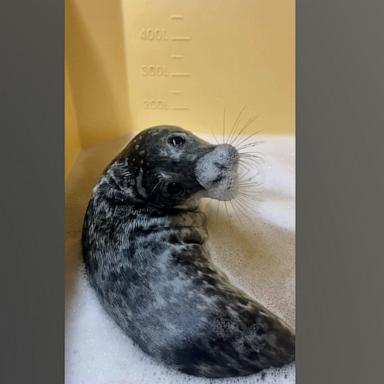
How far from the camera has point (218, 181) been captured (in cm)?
115

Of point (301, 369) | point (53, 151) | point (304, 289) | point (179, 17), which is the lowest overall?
point (301, 369)

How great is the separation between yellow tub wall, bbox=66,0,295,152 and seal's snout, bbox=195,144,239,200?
50 millimetres

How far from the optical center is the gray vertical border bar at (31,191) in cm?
114

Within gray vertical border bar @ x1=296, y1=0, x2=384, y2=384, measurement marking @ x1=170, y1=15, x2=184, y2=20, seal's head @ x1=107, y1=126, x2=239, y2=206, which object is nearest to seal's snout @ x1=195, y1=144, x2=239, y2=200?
Result: seal's head @ x1=107, y1=126, x2=239, y2=206

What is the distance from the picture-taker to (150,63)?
1.17 metres

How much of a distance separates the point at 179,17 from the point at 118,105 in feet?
0.68

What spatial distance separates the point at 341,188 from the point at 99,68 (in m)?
0.53

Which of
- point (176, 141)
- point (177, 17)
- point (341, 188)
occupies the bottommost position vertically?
point (341, 188)

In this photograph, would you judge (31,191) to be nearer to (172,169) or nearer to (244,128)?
(172,169)

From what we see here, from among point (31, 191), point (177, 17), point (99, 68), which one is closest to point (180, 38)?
point (177, 17)

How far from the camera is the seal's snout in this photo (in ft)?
3.76

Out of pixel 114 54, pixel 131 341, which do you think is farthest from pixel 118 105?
pixel 131 341

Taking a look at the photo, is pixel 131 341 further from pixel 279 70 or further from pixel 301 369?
pixel 279 70

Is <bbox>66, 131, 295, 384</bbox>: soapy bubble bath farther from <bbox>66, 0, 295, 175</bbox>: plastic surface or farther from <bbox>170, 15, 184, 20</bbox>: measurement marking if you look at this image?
<bbox>170, 15, 184, 20</bbox>: measurement marking
